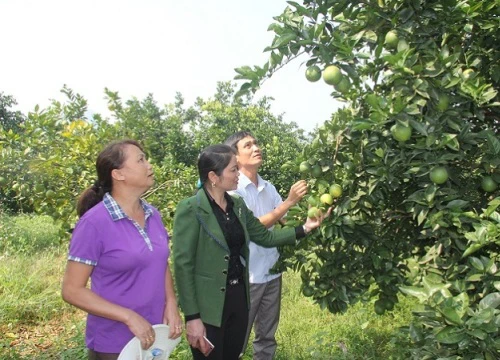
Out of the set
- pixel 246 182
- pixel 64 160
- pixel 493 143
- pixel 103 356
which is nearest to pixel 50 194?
pixel 64 160

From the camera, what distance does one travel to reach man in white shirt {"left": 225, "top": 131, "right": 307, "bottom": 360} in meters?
3.18

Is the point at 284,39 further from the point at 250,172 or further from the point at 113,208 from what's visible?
the point at 250,172

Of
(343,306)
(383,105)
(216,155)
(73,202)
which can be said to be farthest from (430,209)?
(73,202)

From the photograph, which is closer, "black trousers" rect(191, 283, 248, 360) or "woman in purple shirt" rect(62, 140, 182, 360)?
"woman in purple shirt" rect(62, 140, 182, 360)

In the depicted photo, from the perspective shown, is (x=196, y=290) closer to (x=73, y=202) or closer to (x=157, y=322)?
(x=157, y=322)

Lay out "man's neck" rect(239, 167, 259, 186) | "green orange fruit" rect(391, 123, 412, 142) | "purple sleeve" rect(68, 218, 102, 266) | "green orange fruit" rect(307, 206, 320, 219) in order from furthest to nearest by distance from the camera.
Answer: "man's neck" rect(239, 167, 259, 186) → "green orange fruit" rect(307, 206, 320, 219) → "purple sleeve" rect(68, 218, 102, 266) → "green orange fruit" rect(391, 123, 412, 142)

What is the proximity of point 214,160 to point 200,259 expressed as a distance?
1.64 ft

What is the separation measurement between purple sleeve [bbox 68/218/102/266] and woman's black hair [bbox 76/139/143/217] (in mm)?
252

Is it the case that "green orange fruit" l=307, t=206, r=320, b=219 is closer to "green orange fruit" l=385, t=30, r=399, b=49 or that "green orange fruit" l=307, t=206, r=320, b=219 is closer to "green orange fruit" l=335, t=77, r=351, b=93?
"green orange fruit" l=335, t=77, r=351, b=93

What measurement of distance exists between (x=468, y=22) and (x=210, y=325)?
5.81 feet

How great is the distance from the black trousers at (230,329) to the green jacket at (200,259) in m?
0.07

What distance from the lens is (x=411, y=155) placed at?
1910mm

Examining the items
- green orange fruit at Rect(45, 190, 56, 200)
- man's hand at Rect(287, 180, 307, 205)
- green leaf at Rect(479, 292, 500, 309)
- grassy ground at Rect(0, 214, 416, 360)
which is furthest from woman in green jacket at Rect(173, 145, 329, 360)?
green orange fruit at Rect(45, 190, 56, 200)

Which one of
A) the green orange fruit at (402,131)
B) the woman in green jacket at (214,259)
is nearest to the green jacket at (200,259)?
the woman in green jacket at (214,259)
